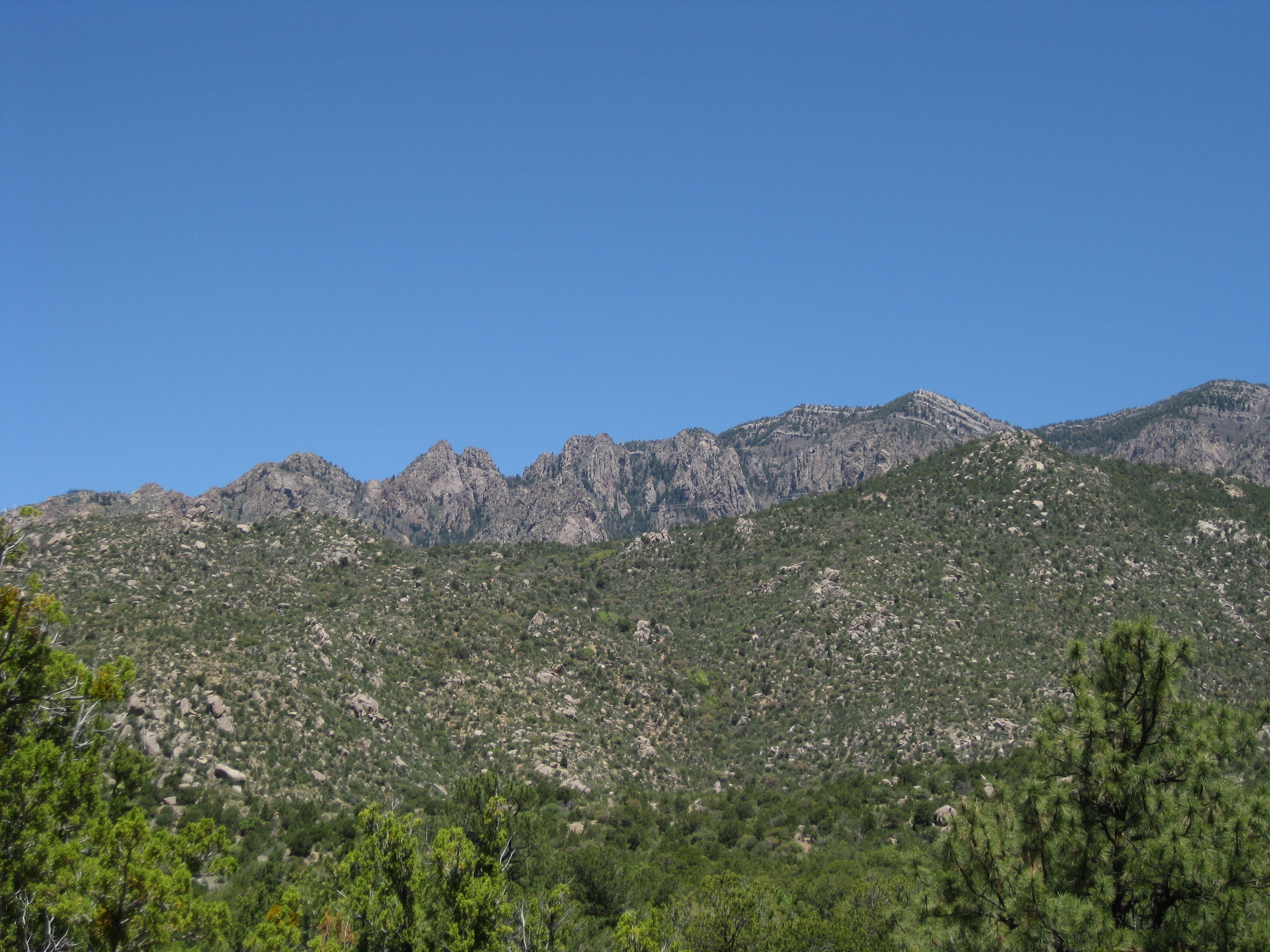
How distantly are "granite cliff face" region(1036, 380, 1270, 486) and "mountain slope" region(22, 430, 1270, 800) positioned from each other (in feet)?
265

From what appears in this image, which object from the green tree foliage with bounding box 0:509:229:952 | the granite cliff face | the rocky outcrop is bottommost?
the green tree foliage with bounding box 0:509:229:952

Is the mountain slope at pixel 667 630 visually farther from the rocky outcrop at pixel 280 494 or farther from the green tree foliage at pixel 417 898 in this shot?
the rocky outcrop at pixel 280 494

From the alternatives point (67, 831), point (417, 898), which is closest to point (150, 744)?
point (67, 831)

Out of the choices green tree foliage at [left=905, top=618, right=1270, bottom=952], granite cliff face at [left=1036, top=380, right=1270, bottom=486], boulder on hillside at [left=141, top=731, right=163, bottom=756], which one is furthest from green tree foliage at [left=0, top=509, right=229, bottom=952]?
granite cliff face at [left=1036, top=380, right=1270, bottom=486]

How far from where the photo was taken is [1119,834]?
48.5ft

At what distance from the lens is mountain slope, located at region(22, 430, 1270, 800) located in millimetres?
53438

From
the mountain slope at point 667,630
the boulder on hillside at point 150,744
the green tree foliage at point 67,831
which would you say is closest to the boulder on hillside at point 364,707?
the mountain slope at point 667,630

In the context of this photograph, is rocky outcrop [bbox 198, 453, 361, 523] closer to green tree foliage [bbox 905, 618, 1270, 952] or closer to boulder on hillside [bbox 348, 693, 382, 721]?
boulder on hillside [bbox 348, 693, 382, 721]

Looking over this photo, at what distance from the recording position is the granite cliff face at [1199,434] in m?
159

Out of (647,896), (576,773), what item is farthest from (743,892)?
(576,773)

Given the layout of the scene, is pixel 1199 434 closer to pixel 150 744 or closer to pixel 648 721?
pixel 648 721

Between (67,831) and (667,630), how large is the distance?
67098 millimetres

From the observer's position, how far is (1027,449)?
93.8 m

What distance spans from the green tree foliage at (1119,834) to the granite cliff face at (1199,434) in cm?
15948
